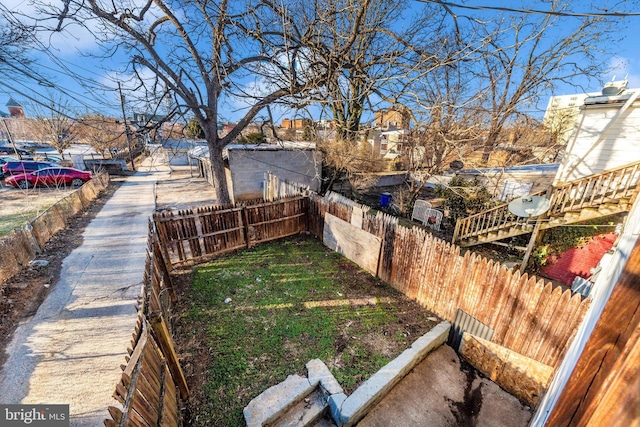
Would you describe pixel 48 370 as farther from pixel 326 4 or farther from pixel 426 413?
pixel 326 4

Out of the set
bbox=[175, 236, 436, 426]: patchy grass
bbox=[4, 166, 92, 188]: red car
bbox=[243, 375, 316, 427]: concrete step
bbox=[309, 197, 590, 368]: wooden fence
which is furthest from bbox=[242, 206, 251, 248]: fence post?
bbox=[4, 166, 92, 188]: red car

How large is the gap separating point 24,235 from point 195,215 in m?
4.54

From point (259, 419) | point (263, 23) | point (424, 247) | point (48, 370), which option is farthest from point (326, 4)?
point (48, 370)

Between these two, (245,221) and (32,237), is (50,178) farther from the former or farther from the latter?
(245,221)

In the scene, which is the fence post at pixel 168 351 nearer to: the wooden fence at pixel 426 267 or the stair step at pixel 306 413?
the stair step at pixel 306 413

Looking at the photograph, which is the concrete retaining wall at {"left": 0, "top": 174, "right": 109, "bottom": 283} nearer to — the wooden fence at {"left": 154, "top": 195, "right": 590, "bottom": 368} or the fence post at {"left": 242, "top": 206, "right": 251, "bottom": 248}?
the wooden fence at {"left": 154, "top": 195, "right": 590, "bottom": 368}

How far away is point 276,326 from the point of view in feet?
16.5

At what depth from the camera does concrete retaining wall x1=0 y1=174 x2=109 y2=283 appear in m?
5.95

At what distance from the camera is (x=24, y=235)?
266 inches

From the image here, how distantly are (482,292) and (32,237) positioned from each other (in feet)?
38.2

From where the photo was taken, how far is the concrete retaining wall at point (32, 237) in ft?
19.5

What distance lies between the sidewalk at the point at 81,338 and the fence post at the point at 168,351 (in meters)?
1.02

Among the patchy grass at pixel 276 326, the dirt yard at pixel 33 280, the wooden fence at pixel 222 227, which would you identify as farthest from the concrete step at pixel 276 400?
the wooden fence at pixel 222 227

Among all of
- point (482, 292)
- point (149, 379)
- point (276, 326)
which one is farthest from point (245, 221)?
point (482, 292)
